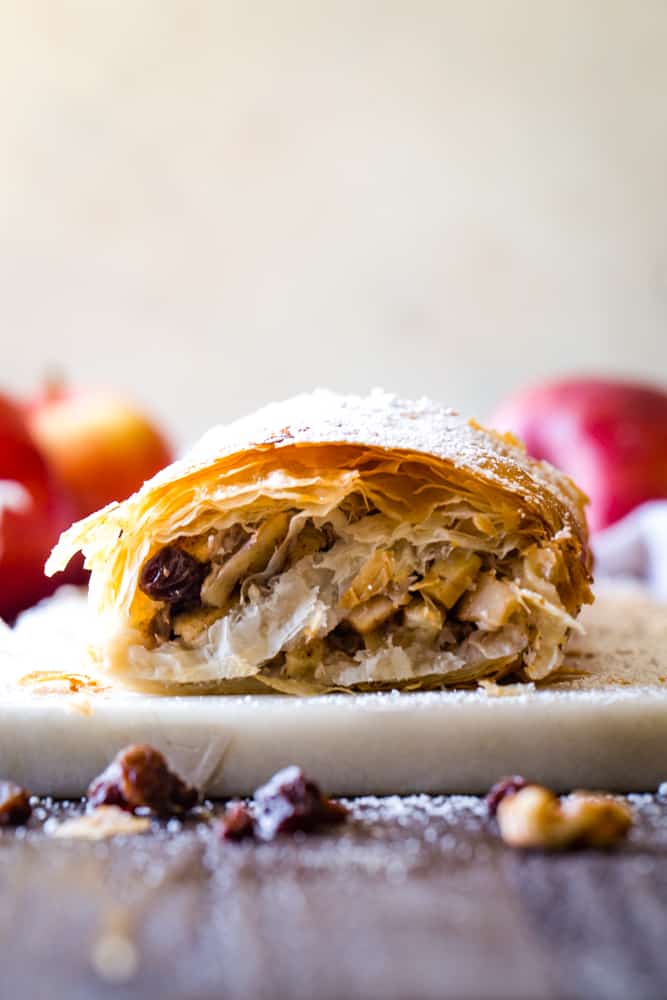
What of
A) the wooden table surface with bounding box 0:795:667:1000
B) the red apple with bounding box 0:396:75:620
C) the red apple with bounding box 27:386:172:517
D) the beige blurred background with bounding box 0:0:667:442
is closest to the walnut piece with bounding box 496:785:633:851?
the wooden table surface with bounding box 0:795:667:1000

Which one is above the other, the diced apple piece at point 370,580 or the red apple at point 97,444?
the diced apple piece at point 370,580

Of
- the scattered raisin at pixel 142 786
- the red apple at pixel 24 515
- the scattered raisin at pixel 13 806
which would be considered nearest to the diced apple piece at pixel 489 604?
the scattered raisin at pixel 142 786

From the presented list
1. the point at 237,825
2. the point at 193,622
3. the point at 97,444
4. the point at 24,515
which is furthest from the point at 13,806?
the point at 97,444

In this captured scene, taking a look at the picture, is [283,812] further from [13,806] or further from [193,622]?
[193,622]

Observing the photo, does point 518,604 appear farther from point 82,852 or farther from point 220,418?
point 220,418

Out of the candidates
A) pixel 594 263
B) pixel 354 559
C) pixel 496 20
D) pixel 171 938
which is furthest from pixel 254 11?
pixel 171 938

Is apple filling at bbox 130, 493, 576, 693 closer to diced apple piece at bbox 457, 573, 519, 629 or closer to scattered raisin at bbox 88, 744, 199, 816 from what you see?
diced apple piece at bbox 457, 573, 519, 629

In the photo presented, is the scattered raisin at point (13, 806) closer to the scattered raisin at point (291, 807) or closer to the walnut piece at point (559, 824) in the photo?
the scattered raisin at point (291, 807)

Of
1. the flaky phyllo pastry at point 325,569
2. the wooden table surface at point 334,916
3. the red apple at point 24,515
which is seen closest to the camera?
the wooden table surface at point 334,916
